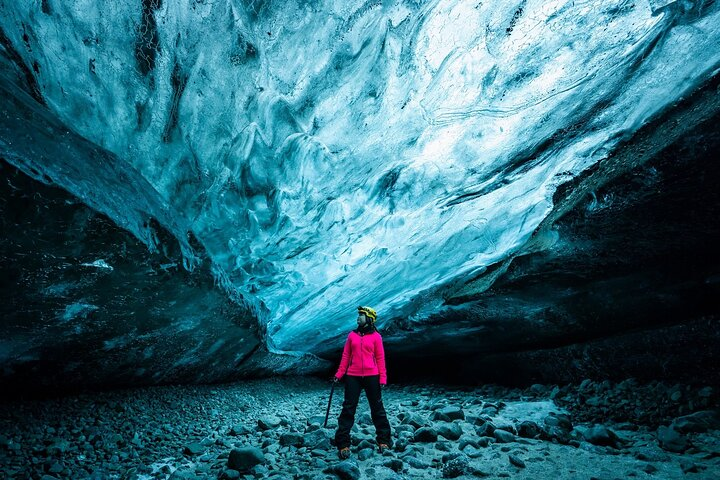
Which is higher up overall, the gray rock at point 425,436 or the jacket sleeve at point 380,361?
the jacket sleeve at point 380,361

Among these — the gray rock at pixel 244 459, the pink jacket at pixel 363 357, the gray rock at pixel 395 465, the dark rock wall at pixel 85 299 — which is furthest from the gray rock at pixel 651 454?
the dark rock wall at pixel 85 299

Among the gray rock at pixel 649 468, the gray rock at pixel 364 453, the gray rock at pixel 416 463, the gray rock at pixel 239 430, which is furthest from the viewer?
the gray rock at pixel 239 430

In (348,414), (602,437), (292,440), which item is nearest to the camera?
(602,437)

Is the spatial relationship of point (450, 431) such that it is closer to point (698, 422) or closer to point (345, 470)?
point (345, 470)

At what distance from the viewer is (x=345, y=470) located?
2885 mm

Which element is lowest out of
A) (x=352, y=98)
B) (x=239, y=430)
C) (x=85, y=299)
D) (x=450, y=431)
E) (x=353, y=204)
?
(x=450, y=431)

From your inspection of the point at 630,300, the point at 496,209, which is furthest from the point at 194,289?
the point at 630,300

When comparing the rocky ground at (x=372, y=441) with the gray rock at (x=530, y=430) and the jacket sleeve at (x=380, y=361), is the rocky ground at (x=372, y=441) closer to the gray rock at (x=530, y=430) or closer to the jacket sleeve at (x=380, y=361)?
the gray rock at (x=530, y=430)

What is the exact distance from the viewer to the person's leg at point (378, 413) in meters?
3.59

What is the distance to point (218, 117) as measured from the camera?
162 inches

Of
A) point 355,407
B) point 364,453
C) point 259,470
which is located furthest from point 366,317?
point 259,470

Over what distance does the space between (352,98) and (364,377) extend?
3616 millimetres

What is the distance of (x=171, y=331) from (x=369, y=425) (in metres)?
3.19

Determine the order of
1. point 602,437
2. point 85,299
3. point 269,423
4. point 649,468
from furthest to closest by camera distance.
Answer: point 269,423, point 602,437, point 85,299, point 649,468
